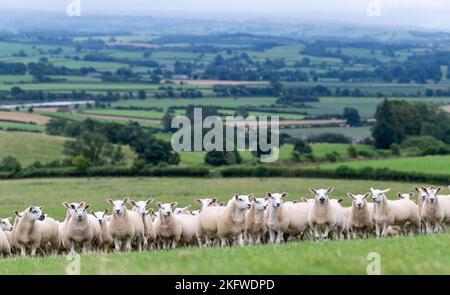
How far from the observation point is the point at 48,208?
44.3m

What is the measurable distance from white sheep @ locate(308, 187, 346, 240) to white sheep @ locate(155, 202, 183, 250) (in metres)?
3.32

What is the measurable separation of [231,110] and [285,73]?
62.2 m

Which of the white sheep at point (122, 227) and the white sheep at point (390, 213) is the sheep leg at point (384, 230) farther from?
the white sheep at point (122, 227)

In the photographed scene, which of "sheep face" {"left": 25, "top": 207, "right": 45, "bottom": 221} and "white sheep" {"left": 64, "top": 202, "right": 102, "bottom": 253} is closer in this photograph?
"white sheep" {"left": 64, "top": 202, "right": 102, "bottom": 253}

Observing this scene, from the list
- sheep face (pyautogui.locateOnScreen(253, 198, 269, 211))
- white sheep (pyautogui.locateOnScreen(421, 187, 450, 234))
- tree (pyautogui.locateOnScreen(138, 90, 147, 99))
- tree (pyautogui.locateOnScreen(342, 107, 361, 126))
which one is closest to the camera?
sheep face (pyautogui.locateOnScreen(253, 198, 269, 211))

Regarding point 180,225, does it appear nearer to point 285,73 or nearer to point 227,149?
point 227,149

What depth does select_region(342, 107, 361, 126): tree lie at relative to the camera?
101812mm

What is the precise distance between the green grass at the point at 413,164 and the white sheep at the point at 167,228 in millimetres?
34803

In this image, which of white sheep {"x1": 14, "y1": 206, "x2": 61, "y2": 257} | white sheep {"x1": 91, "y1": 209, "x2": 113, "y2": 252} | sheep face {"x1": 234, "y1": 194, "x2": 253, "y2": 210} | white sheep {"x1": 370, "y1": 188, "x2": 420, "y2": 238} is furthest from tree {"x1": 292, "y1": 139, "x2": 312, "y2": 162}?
white sheep {"x1": 14, "y1": 206, "x2": 61, "y2": 257}

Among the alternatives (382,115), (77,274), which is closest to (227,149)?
(382,115)

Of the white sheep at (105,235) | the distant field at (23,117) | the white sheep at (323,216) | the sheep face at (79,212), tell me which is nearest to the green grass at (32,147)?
the distant field at (23,117)

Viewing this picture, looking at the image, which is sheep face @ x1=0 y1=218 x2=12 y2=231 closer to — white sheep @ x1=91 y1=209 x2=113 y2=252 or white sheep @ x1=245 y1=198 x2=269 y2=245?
white sheep @ x1=91 y1=209 x2=113 y2=252

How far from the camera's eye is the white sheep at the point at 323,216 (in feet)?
75.6

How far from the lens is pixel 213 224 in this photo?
2339 centimetres
